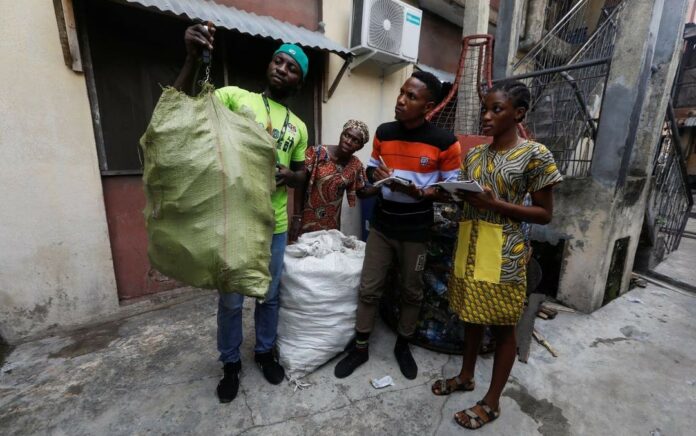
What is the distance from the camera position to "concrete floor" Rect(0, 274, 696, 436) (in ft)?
5.90

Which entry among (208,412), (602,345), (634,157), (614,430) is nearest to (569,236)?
(602,345)

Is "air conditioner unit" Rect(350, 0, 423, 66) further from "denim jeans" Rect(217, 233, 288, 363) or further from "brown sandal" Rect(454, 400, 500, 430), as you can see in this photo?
"brown sandal" Rect(454, 400, 500, 430)

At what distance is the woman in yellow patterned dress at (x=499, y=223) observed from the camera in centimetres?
156

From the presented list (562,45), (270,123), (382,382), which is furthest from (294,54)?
(562,45)

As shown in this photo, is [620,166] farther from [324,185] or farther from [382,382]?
[382,382]

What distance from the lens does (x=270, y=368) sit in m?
2.10

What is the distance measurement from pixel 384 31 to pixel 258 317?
3.34 metres

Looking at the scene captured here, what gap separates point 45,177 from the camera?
2.46 metres

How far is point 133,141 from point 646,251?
19.5 feet

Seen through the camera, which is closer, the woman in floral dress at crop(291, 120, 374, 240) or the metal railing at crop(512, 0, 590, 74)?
the woman in floral dress at crop(291, 120, 374, 240)

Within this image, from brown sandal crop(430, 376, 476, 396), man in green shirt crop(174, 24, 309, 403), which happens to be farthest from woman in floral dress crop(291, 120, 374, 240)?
brown sandal crop(430, 376, 476, 396)

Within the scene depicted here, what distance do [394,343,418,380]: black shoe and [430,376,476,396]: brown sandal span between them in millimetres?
164

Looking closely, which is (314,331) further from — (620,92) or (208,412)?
(620,92)

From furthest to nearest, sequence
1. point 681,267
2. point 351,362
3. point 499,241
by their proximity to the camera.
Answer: point 681,267, point 351,362, point 499,241
